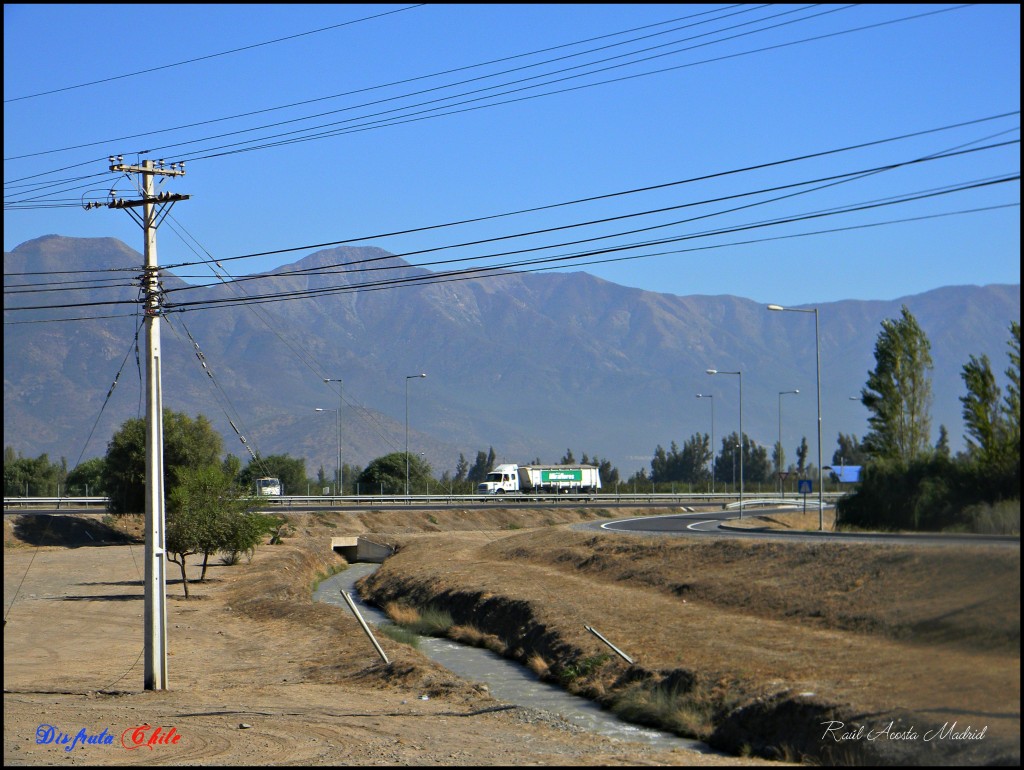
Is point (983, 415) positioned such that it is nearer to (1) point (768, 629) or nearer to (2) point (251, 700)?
(1) point (768, 629)

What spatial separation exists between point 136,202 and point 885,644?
60.8ft

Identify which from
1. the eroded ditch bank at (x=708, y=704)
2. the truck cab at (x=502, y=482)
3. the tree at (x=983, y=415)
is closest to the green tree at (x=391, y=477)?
the truck cab at (x=502, y=482)

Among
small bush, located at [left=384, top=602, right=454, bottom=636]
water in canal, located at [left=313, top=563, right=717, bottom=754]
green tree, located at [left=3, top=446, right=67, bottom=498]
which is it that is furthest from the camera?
green tree, located at [left=3, top=446, right=67, bottom=498]

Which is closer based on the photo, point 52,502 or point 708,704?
point 708,704

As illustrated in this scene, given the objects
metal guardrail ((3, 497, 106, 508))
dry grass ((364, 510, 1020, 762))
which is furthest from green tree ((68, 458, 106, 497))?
dry grass ((364, 510, 1020, 762))

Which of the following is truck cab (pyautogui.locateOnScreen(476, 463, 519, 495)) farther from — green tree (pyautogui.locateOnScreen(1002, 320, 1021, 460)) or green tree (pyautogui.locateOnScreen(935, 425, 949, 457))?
green tree (pyautogui.locateOnScreen(1002, 320, 1021, 460))

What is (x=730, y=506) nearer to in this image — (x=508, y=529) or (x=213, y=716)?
(x=508, y=529)

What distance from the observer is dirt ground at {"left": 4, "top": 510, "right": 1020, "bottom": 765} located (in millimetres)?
16422

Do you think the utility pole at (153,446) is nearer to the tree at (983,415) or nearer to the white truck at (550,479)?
the tree at (983,415)

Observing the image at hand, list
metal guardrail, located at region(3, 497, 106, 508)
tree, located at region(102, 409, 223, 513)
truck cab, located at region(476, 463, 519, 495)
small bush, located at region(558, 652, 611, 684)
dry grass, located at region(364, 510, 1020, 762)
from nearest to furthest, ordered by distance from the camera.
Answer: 1. dry grass, located at region(364, 510, 1020, 762)
2. small bush, located at region(558, 652, 611, 684)
3. tree, located at region(102, 409, 223, 513)
4. metal guardrail, located at region(3, 497, 106, 508)
5. truck cab, located at region(476, 463, 519, 495)

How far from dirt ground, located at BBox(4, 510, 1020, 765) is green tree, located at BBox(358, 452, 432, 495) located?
205 ft

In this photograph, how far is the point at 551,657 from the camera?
2964 cm

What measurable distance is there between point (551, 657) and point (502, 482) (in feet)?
313

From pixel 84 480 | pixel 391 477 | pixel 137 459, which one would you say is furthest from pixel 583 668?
pixel 391 477
